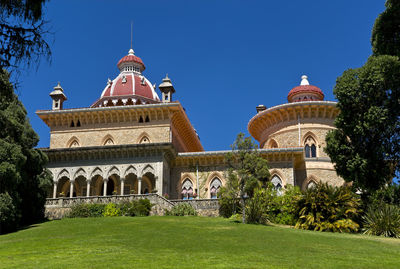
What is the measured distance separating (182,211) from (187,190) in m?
9.13

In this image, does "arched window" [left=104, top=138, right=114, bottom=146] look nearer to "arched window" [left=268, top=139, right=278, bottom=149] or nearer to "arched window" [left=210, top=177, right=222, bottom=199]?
"arched window" [left=210, top=177, right=222, bottom=199]

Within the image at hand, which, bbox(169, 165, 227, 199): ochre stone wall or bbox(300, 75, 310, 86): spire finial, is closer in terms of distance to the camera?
bbox(169, 165, 227, 199): ochre stone wall

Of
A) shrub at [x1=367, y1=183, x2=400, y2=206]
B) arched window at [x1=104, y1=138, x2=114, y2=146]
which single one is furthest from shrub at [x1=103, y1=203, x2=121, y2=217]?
shrub at [x1=367, y1=183, x2=400, y2=206]

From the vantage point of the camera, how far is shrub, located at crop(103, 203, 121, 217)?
1276 inches

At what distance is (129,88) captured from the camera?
51.1 meters

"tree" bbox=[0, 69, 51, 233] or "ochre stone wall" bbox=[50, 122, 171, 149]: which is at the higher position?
"ochre stone wall" bbox=[50, 122, 171, 149]

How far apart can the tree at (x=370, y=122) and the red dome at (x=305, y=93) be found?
842 inches

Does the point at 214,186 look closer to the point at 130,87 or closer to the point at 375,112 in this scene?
the point at 130,87

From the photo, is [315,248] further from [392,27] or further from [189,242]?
[392,27]

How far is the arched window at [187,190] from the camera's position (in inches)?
1655

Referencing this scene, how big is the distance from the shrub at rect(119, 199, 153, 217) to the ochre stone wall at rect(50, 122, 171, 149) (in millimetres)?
11630

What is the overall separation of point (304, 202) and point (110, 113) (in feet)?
74.1

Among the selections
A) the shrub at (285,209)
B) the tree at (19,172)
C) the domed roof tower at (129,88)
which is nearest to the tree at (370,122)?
the shrub at (285,209)

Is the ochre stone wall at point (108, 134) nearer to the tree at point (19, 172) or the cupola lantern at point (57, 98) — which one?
the cupola lantern at point (57, 98)
